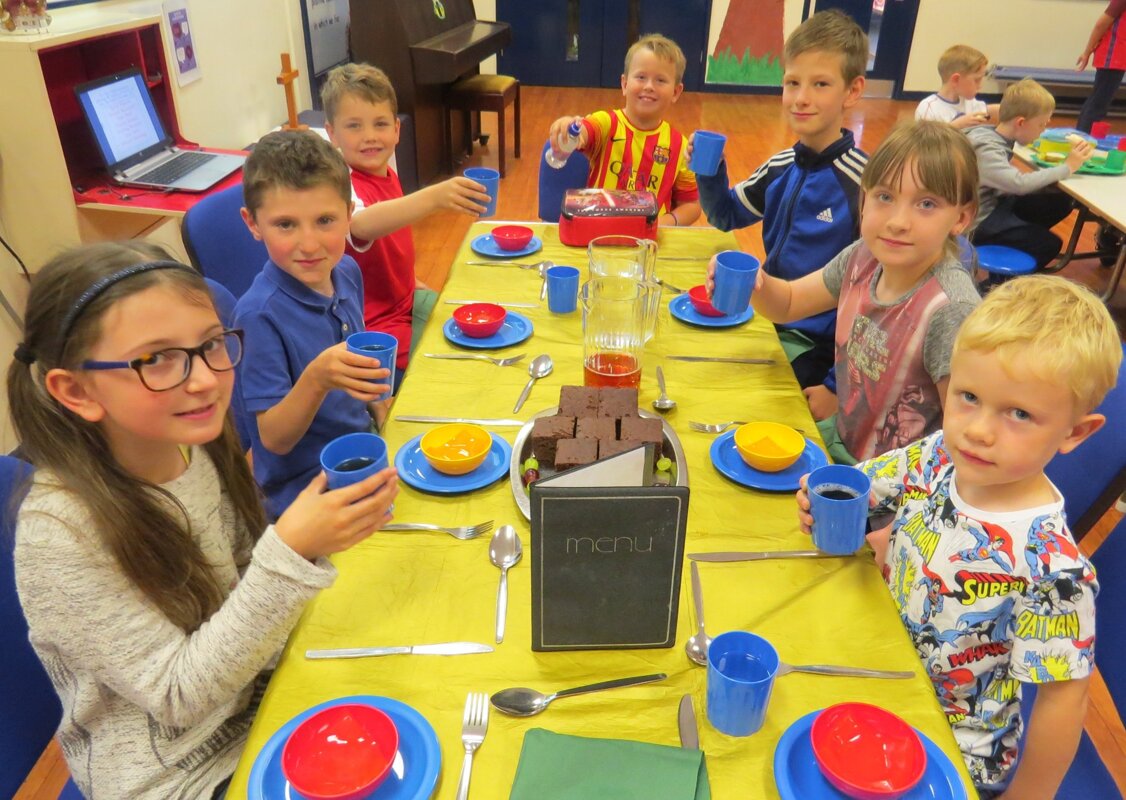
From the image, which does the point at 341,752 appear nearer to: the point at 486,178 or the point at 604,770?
the point at 604,770

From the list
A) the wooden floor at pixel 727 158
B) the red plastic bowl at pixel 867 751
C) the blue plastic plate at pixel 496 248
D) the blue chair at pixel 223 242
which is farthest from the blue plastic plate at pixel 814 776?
the blue chair at pixel 223 242

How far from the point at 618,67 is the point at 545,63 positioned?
0.75 m

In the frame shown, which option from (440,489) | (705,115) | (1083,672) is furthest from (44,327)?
(705,115)

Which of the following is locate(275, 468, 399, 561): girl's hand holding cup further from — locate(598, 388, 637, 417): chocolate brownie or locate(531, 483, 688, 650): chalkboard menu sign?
locate(598, 388, 637, 417): chocolate brownie

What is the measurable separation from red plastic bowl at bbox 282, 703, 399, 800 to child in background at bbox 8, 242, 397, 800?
0.16 metres

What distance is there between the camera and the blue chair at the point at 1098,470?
1.39 m

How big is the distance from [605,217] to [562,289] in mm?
492

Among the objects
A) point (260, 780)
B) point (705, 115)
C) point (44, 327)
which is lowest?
point (705, 115)

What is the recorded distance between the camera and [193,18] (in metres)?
3.94

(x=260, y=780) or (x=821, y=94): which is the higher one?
(x=821, y=94)

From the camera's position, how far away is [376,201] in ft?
7.77

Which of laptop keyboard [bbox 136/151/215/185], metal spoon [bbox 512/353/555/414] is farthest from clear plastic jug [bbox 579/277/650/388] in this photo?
laptop keyboard [bbox 136/151/215/185]

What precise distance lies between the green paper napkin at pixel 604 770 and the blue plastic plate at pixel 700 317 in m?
1.20

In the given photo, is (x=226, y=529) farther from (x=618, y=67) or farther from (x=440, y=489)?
(x=618, y=67)
